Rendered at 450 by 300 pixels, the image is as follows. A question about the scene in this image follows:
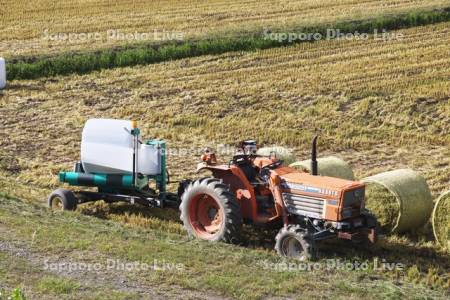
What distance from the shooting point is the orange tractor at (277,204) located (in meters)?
12.2

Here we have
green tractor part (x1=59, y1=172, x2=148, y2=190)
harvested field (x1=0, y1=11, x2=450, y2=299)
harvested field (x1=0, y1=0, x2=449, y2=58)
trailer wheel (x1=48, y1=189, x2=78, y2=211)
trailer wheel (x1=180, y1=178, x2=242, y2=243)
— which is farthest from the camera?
harvested field (x1=0, y1=0, x2=449, y2=58)

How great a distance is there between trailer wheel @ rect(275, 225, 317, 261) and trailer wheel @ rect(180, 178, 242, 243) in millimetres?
728

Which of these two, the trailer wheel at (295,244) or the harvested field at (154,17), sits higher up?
the harvested field at (154,17)

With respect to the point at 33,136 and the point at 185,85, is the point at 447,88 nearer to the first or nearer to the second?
the point at 185,85

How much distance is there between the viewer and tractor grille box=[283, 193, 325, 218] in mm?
12414

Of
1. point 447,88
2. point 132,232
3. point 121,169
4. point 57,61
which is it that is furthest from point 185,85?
point 132,232

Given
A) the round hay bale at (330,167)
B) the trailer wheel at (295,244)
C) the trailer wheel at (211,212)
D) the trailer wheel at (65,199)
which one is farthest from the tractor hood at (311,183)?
the trailer wheel at (65,199)

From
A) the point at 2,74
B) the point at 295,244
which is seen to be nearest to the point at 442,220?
the point at 295,244

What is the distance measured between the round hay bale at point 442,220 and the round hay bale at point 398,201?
0.52 metres

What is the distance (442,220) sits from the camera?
12703 millimetres

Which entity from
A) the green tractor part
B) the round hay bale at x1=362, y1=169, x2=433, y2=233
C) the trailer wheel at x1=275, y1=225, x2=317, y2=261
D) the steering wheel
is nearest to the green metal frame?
the green tractor part

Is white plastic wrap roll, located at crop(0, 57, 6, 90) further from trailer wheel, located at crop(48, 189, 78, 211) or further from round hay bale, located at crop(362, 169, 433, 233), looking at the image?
round hay bale, located at crop(362, 169, 433, 233)

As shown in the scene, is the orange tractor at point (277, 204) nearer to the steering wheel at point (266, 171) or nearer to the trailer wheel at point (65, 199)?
the steering wheel at point (266, 171)

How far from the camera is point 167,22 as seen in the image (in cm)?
3212
